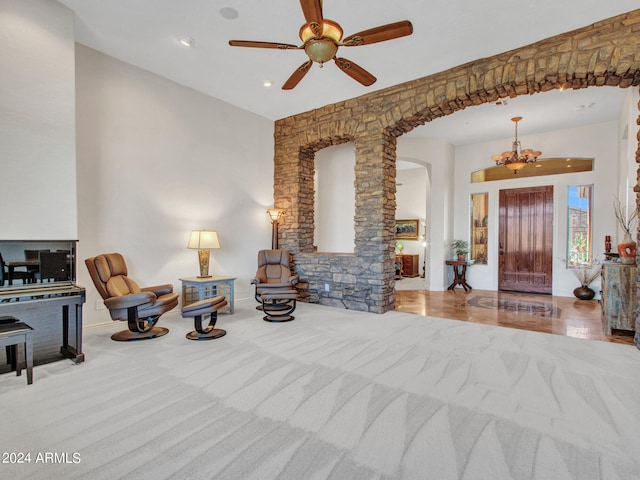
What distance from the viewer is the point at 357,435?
1.86 m

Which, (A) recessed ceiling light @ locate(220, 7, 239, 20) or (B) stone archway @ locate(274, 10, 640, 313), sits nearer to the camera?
(A) recessed ceiling light @ locate(220, 7, 239, 20)

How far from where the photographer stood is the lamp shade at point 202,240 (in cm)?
472

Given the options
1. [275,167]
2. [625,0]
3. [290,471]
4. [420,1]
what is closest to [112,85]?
[275,167]

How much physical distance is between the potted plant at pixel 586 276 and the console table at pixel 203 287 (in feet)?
21.9

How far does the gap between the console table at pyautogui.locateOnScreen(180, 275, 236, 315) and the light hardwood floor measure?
282cm

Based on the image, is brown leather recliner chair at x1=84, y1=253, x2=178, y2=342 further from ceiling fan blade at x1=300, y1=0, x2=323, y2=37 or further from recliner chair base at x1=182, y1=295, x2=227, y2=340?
ceiling fan blade at x1=300, y1=0, x2=323, y2=37

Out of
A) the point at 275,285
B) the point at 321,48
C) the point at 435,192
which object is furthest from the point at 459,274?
the point at 321,48

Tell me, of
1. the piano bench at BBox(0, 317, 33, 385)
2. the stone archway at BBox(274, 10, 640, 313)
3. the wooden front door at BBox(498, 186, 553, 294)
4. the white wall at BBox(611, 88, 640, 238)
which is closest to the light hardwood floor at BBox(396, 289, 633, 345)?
the wooden front door at BBox(498, 186, 553, 294)

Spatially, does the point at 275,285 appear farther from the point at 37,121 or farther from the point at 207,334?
the point at 37,121

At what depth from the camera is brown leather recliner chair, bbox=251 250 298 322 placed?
466cm

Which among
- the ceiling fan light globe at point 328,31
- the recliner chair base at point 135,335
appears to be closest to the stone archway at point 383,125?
the ceiling fan light globe at point 328,31

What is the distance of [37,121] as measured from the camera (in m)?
3.06

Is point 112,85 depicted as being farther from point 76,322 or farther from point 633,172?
point 633,172

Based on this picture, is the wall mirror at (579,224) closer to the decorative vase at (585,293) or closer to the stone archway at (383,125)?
the decorative vase at (585,293)
